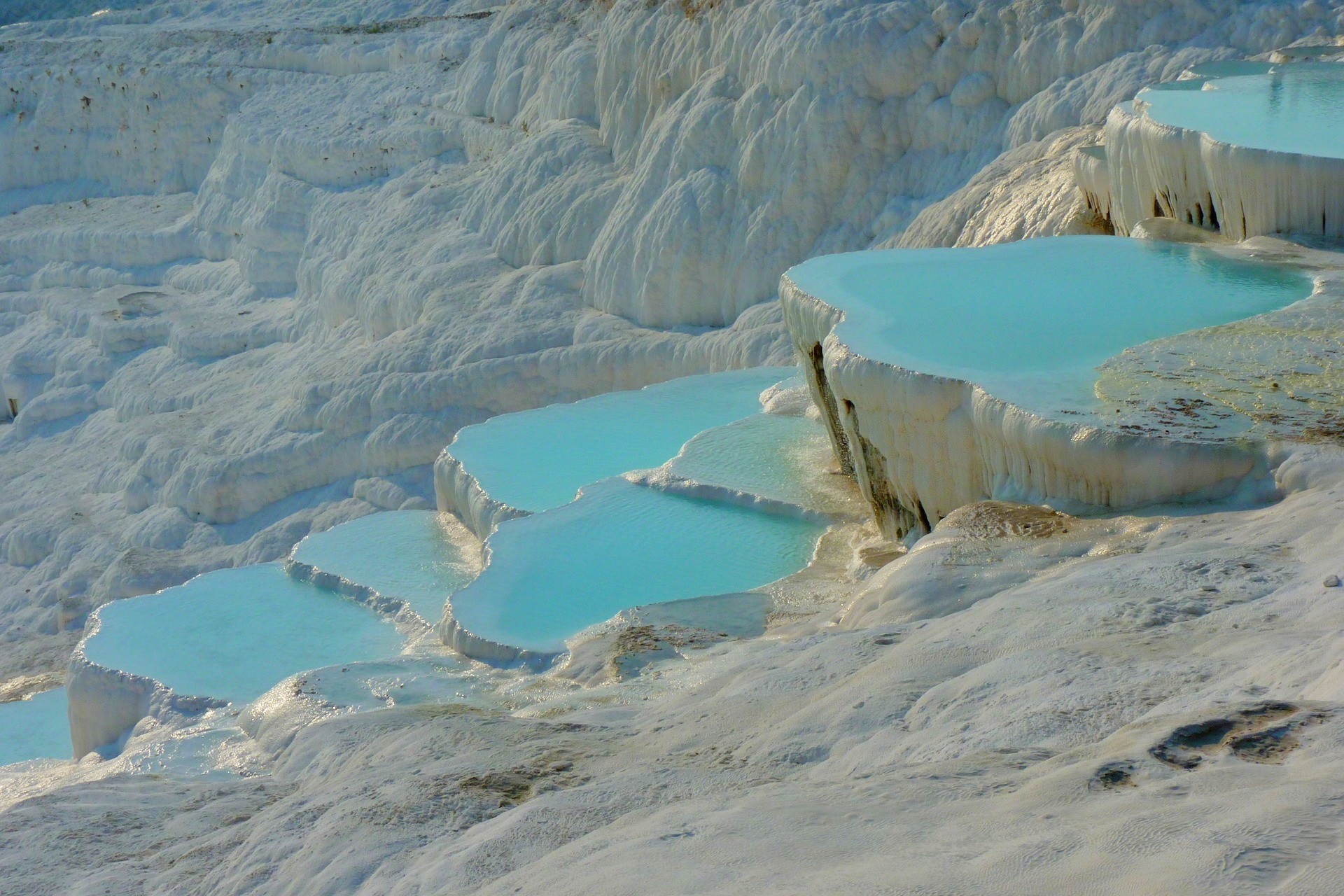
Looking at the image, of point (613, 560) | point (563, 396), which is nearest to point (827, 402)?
point (613, 560)

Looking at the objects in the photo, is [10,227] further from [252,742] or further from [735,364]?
[252,742]

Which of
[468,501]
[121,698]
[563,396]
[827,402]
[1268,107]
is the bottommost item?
[563,396]

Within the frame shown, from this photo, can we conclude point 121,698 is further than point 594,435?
No

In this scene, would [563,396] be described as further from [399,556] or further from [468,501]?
[399,556]

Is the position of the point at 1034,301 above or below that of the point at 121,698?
above

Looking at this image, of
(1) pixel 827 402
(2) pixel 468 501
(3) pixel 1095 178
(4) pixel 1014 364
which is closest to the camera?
(4) pixel 1014 364

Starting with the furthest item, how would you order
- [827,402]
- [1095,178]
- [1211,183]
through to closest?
1. [1095,178]
2. [1211,183]
3. [827,402]

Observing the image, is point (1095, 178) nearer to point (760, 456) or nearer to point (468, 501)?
point (760, 456)
